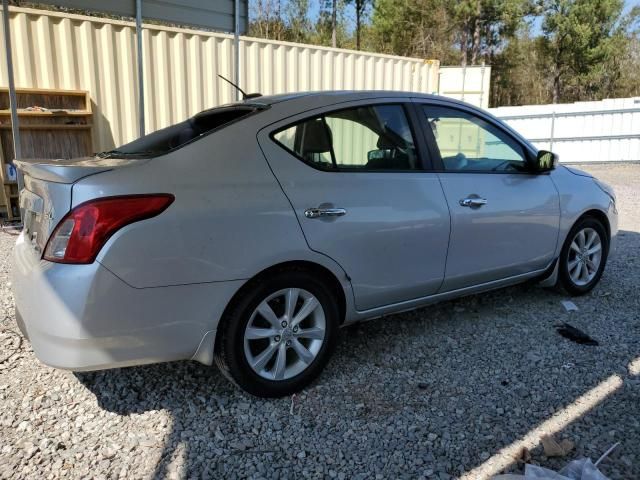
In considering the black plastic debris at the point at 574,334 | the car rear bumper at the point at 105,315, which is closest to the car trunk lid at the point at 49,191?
the car rear bumper at the point at 105,315

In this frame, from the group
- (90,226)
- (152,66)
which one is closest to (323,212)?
(90,226)

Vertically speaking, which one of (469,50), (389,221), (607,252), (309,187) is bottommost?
(607,252)

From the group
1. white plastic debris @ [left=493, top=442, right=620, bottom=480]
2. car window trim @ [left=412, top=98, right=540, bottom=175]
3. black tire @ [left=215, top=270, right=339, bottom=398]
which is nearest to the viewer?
white plastic debris @ [left=493, top=442, right=620, bottom=480]

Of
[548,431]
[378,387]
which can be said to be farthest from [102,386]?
[548,431]

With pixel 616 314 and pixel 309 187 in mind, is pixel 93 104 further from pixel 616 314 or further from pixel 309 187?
pixel 616 314

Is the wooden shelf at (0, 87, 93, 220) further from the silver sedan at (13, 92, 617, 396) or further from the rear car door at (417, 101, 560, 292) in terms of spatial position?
the rear car door at (417, 101, 560, 292)

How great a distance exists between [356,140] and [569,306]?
7.81 feet

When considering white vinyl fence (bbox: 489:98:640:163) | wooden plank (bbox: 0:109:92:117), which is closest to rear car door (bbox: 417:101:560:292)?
wooden plank (bbox: 0:109:92:117)

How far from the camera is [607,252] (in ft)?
15.4

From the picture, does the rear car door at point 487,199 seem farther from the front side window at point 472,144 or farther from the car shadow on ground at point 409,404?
the car shadow on ground at point 409,404

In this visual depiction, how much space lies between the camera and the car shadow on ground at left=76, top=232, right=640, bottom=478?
2418mm

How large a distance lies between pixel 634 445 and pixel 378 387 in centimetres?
128

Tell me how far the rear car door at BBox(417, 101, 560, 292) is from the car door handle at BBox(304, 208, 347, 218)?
87 centimetres

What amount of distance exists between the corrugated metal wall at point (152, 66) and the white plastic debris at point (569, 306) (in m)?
6.65
